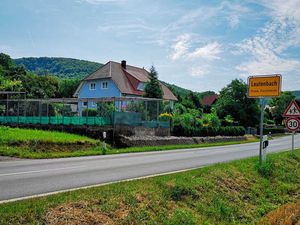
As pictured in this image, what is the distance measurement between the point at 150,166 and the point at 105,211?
7.51 meters

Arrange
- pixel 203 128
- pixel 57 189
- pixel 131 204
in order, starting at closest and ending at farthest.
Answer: pixel 131 204 < pixel 57 189 < pixel 203 128

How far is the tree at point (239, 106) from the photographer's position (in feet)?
202

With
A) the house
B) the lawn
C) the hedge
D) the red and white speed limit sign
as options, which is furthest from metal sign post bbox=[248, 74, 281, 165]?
the house

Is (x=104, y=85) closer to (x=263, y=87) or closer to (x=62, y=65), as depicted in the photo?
(x=263, y=87)

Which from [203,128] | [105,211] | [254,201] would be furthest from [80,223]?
[203,128]

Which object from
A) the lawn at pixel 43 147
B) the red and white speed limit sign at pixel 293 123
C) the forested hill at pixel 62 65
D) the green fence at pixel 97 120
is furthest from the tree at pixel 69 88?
the red and white speed limit sign at pixel 293 123

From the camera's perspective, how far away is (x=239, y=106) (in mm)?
61781

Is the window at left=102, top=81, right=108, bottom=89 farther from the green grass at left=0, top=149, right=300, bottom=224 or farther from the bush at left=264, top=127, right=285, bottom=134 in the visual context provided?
the green grass at left=0, top=149, right=300, bottom=224

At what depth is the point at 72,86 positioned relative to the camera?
107m

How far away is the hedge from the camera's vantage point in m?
35.0

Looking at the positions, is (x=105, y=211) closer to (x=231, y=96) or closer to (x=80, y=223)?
(x=80, y=223)

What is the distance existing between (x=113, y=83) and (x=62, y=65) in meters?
109

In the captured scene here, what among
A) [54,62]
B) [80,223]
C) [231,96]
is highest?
[54,62]

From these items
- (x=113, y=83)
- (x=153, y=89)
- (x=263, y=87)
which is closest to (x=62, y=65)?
(x=113, y=83)
